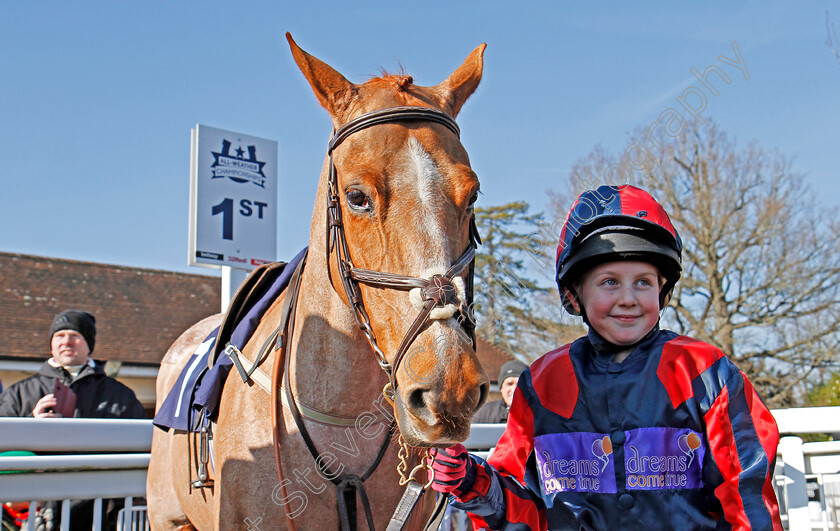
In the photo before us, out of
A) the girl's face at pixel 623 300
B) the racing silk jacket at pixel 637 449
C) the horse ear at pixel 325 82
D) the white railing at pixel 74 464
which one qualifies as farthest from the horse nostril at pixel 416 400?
the white railing at pixel 74 464

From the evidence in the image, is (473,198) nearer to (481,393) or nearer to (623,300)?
(623,300)

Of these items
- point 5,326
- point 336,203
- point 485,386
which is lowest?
point 485,386

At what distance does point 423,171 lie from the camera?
2066 millimetres

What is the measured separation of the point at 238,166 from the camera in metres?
6.15

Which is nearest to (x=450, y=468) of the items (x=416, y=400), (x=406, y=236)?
(x=416, y=400)

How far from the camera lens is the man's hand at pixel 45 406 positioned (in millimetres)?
4340

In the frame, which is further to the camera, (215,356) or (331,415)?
(215,356)

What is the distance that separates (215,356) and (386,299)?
46.9 inches

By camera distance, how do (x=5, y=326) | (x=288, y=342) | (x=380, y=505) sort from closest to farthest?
(x=380, y=505) < (x=288, y=342) < (x=5, y=326)

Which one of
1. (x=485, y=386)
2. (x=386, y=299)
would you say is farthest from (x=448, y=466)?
(x=386, y=299)

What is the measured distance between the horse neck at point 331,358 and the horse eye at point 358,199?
1.03 feet

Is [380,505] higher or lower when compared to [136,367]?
lower

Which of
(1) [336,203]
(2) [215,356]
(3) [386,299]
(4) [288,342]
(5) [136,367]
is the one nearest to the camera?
(3) [386,299]

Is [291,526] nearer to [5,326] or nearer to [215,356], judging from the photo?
[215,356]
